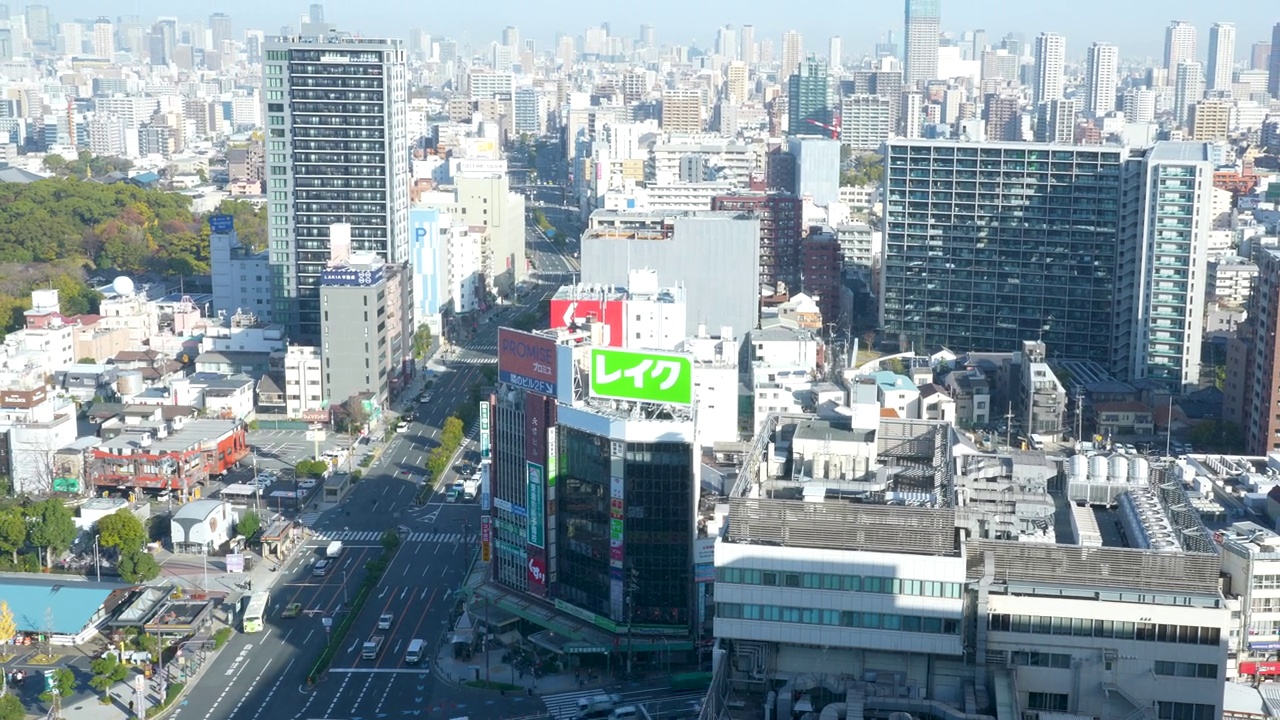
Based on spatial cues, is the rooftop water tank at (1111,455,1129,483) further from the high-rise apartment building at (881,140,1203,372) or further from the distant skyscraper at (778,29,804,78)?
the distant skyscraper at (778,29,804,78)

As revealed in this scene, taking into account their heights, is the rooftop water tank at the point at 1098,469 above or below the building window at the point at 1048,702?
above

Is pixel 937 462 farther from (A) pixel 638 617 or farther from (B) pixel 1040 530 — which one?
(A) pixel 638 617

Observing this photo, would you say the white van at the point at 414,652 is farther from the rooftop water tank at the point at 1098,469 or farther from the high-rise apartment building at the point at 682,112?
the high-rise apartment building at the point at 682,112

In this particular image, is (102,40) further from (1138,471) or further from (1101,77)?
(1138,471)

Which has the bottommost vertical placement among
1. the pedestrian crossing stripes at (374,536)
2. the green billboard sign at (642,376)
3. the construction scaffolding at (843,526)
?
the pedestrian crossing stripes at (374,536)

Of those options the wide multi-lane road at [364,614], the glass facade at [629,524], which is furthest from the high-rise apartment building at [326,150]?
the glass facade at [629,524]

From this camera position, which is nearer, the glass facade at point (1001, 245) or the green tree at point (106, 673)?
the green tree at point (106, 673)
